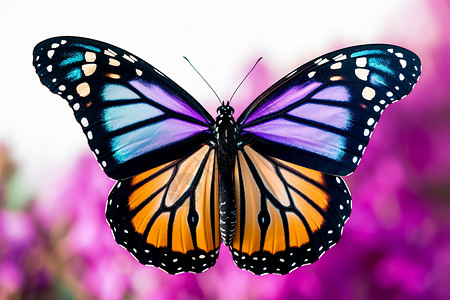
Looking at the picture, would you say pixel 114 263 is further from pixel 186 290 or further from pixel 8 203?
pixel 8 203

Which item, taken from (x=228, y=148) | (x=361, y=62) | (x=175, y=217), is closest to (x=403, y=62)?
(x=361, y=62)

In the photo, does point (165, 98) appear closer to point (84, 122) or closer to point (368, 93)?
point (84, 122)

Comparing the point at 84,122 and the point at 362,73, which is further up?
the point at 362,73

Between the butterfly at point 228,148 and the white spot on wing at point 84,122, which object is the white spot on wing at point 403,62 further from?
the white spot on wing at point 84,122

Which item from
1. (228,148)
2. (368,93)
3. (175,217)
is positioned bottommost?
(175,217)

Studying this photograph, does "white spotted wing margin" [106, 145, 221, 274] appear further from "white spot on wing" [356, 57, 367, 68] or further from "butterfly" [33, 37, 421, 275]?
"white spot on wing" [356, 57, 367, 68]

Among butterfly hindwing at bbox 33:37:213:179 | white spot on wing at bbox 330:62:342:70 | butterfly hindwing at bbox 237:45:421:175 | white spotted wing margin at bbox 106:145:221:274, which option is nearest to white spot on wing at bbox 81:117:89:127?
butterfly hindwing at bbox 33:37:213:179

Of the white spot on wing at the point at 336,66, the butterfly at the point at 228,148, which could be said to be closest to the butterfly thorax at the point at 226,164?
the butterfly at the point at 228,148
